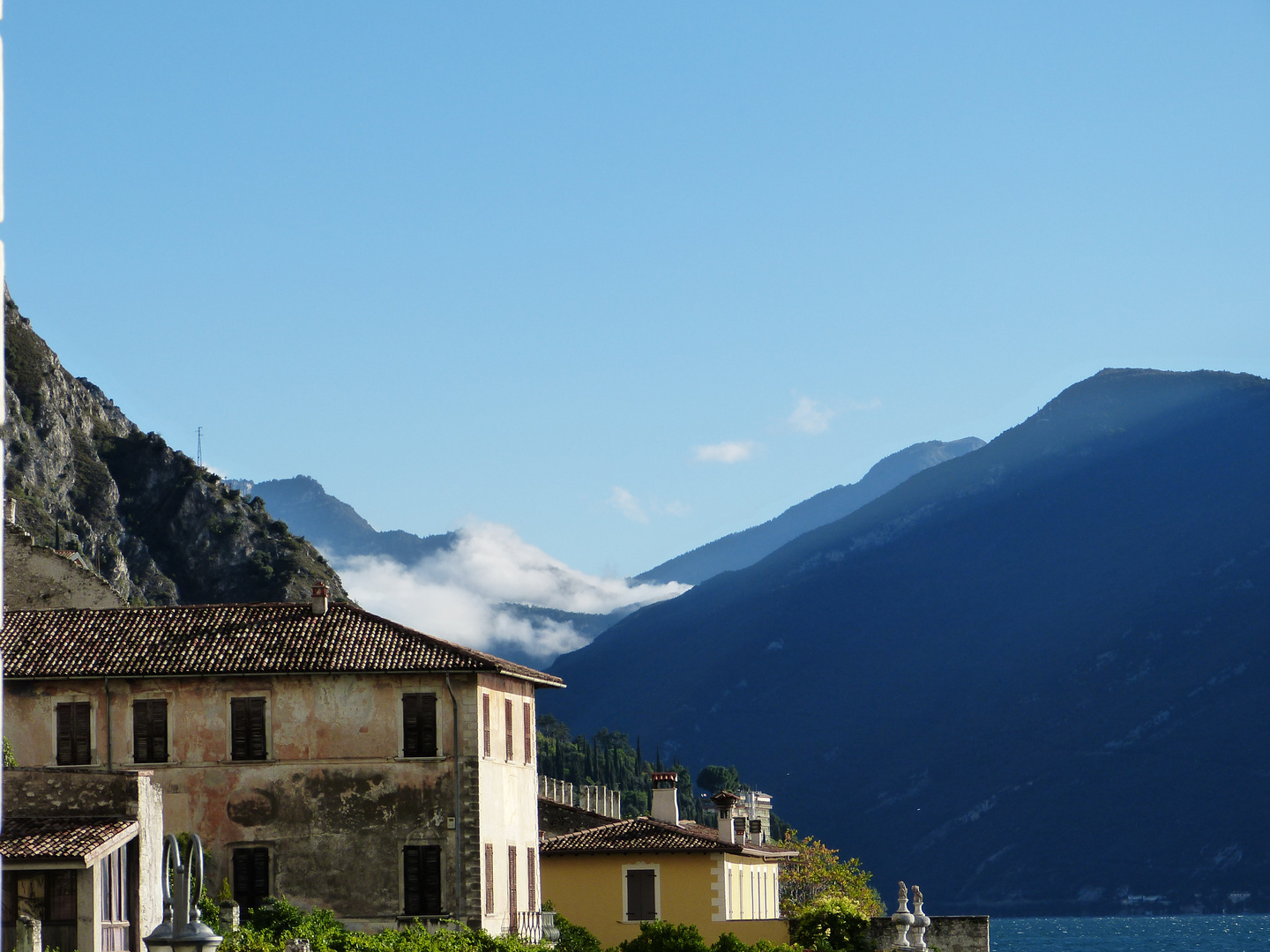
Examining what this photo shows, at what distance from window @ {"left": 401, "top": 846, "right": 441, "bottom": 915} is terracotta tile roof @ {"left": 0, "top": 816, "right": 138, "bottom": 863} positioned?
13.5 metres

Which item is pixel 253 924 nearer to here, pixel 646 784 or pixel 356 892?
pixel 356 892

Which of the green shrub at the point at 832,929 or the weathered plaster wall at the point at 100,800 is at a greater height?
the weathered plaster wall at the point at 100,800

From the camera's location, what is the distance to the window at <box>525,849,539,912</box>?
49.4m

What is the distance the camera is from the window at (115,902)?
30.7 m

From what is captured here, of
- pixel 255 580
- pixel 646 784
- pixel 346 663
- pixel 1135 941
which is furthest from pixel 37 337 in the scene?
pixel 1135 941

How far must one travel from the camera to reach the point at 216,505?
443 feet

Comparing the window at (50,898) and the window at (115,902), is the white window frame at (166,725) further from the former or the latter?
the window at (50,898)

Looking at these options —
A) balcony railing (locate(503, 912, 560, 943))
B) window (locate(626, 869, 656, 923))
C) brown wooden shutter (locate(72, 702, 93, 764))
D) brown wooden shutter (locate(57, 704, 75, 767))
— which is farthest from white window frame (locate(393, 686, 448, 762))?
window (locate(626, 869, 656, 923))

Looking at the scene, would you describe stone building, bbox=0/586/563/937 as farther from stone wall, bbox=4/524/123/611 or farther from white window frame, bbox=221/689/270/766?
stone wall, bbox=4/524/123/611

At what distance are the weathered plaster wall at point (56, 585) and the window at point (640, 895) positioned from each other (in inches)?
735

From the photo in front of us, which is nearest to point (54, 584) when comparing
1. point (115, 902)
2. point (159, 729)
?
point (159, 729)

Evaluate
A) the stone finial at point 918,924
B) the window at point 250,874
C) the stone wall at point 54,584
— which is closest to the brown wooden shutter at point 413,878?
the window at point 250,874

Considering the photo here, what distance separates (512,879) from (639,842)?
698 cm

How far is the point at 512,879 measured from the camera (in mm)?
47938
